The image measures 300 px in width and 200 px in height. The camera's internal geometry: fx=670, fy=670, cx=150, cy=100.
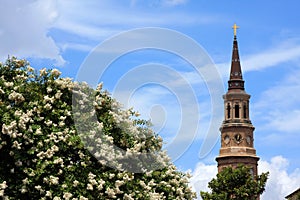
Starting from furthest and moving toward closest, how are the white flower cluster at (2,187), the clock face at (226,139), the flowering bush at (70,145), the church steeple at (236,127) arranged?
the clock face at (226,139), the church steeple at (236,127), the flowering bush at (70,145), the white flower cluster at (2,187)

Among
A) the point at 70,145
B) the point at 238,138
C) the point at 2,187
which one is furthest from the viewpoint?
the point at 238,138

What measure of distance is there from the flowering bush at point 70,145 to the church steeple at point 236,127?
342 feet

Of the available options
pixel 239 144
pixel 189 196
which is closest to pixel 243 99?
pixel 239 144

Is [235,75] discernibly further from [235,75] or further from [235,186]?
[235,186]

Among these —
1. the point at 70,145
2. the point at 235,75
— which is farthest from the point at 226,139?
the point at 70,145

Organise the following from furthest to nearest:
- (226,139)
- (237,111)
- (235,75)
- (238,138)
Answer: (235,75), (237,111), (226,139), (238,138)

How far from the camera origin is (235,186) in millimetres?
69812

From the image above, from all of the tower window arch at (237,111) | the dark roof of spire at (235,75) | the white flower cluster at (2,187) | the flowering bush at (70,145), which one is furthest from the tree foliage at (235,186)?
the dark roof of spire at (235,75)

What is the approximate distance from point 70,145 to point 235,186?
49663 millimetres

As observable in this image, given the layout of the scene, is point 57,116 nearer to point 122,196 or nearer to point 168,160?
point 122,196

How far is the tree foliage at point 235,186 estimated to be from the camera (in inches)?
2692

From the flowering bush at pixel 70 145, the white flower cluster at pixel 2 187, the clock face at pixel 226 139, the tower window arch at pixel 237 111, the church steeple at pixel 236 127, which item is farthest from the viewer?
the tower window arch at pixel 237 111

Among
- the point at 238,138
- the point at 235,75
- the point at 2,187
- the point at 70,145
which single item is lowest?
the point at 2,187

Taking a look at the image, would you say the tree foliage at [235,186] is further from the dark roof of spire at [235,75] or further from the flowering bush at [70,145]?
the dark roof of spire at [235,75]
